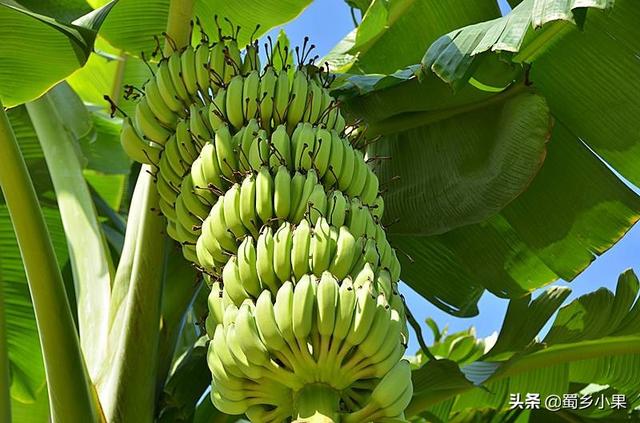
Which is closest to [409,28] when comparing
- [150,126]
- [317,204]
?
[150,126]

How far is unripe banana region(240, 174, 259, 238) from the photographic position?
4.80 feet

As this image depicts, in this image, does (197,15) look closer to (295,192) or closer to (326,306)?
(295,192)

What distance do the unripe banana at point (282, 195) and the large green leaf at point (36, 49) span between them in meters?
0.61

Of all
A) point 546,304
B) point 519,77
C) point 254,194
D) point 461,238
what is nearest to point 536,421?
point 546,304

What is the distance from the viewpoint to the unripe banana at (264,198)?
4.77 feet

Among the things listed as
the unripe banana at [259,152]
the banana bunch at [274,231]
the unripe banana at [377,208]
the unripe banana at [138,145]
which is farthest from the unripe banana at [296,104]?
the unripe banana at [138,145]

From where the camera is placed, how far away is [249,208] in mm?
1459

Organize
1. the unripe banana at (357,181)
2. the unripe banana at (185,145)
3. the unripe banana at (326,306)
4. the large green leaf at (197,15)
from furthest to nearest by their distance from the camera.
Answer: the large green leaf at (197,15) < the unripe banana at (185,145) < the unripe banana at (357,181) < the unripe banana at (326,306)

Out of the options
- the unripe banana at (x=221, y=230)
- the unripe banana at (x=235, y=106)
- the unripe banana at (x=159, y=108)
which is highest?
the unripe banana at (x=159, y=108)

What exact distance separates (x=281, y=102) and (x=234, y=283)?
1.41 feet

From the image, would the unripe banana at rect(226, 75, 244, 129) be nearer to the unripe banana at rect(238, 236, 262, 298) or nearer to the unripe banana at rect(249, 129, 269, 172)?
the unripe banana at rect(249, 129, 269, 172)

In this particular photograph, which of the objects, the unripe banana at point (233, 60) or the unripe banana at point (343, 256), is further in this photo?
the unripe banana at point (233, 60)

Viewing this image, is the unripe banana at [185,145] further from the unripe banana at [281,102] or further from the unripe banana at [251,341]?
the unripe banana at [251,341]

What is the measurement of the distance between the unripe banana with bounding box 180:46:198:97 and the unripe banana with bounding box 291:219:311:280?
22.4 inches
